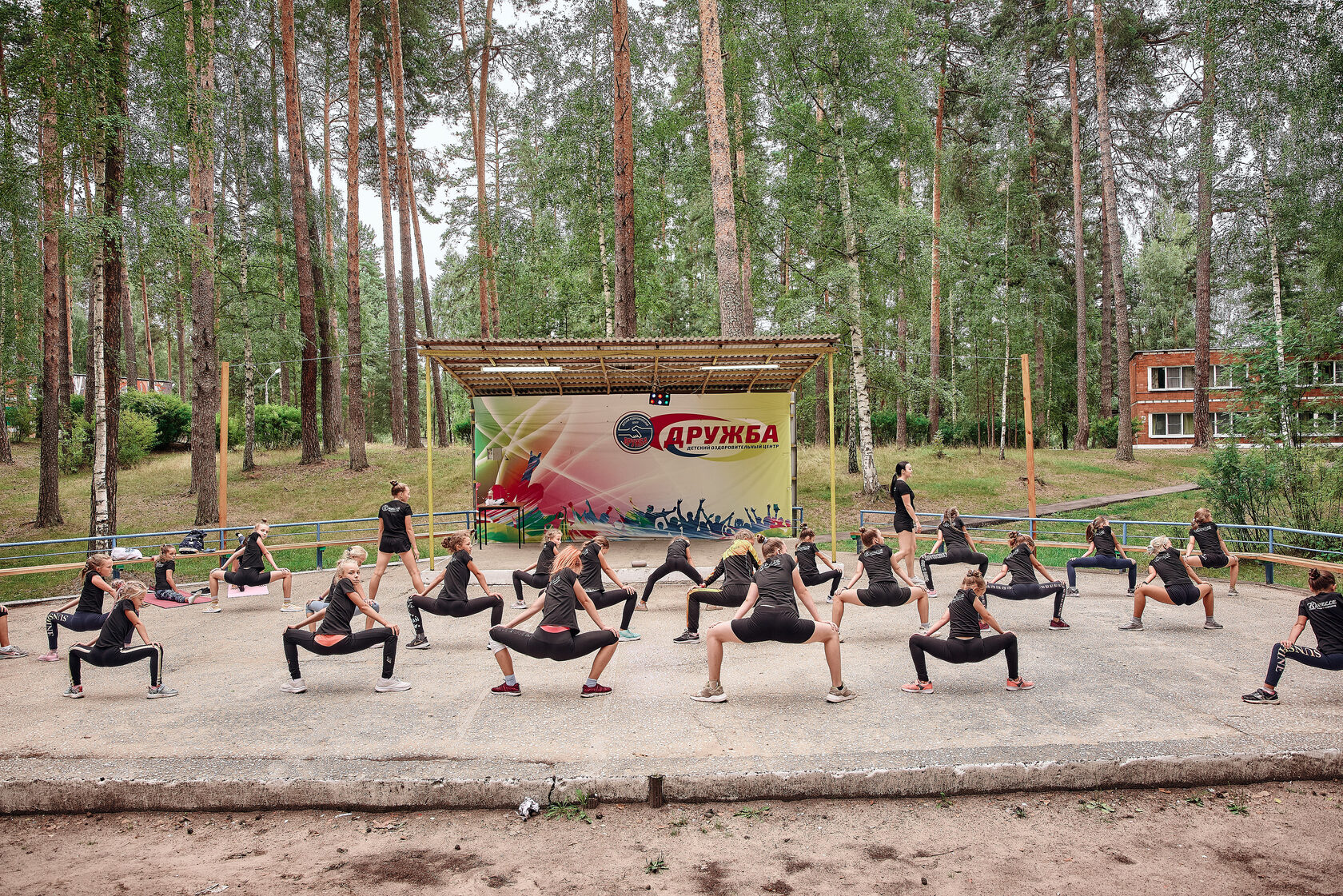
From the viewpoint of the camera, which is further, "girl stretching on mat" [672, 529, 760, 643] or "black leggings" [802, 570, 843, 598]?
"black leggings" [802, 570, 843, 598]

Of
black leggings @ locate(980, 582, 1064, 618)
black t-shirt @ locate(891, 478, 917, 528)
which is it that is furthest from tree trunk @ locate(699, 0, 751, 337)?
black leggings @ locate(980, 582, 1064, 618)

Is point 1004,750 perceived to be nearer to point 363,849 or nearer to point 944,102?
point 363,849

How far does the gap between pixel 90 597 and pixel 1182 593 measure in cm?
1200

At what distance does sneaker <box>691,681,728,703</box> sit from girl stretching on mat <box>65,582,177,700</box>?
4.88 meters

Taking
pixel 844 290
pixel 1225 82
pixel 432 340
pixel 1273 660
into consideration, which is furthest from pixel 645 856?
pixel 1225 82

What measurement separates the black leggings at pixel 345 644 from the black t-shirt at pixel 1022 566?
23.0 feet

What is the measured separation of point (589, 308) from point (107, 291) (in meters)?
17.8

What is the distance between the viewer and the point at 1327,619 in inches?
223

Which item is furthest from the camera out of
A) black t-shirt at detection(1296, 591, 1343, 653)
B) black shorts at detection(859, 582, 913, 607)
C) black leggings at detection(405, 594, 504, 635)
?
black shorts at detection(859, 582, 913, 607)

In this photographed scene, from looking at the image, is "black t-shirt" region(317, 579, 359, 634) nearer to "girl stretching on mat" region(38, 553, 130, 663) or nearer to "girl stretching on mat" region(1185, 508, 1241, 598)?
"girl stretching on mat" region(38, 553, 130, 663)

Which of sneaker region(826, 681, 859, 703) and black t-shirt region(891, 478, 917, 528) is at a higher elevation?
black t-shirt region(891, 478, 917, 528)

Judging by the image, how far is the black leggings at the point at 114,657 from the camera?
6.17m

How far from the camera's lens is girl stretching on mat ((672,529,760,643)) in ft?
22.5

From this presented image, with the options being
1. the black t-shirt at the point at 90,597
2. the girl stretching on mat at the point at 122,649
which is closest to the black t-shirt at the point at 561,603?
the girl stretching on mat at the point at 122,649
